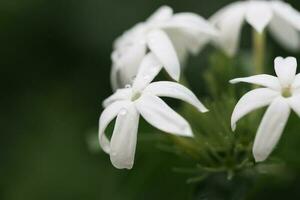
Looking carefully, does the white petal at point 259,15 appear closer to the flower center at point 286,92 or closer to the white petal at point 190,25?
the white petal at point 190,25

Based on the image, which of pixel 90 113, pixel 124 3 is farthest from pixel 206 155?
pixel 124 3

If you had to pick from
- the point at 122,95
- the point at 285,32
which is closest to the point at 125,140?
the point at 122,95

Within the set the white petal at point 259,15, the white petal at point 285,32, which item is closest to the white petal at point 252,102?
the white petal at point 259,15

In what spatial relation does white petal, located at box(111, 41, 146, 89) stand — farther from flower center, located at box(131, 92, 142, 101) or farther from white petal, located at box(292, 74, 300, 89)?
white petal, located at box(292, 74, 300, 89)

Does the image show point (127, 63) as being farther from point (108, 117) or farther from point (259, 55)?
point (259, 55)

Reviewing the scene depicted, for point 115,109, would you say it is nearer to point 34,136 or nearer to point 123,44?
point 123,44

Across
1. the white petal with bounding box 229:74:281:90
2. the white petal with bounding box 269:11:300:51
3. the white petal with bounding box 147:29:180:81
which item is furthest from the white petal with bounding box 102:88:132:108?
the white petal with bounding box 269:11:300:51
